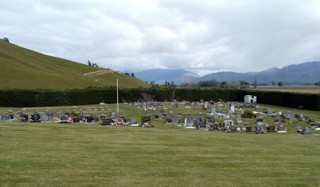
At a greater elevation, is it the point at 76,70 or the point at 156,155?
the point at 76,70

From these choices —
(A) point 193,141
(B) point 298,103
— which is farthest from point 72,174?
(B) point 298,103

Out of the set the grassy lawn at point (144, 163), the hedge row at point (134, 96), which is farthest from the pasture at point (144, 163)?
the hedge row at point (134, 96)

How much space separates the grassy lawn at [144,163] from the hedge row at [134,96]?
115ft

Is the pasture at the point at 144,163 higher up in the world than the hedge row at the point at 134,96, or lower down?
lower down

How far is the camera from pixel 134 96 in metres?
53.1

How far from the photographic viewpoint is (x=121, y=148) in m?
11.3

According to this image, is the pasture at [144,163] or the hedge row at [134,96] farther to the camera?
the hedge row at [134,96]

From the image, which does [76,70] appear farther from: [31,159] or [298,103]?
[31,159]

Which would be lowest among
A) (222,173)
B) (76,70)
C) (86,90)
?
(222,173)

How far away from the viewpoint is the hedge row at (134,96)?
151 feet

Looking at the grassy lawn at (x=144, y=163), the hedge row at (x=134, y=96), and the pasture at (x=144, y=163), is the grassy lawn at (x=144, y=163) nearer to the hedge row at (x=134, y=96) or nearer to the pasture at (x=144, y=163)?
the pasture at (x=144, y=163)

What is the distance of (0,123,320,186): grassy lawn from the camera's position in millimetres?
7559

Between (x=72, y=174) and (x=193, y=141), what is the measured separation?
6884mm

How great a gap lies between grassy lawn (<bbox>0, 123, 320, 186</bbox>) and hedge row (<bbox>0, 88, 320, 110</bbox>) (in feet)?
115
